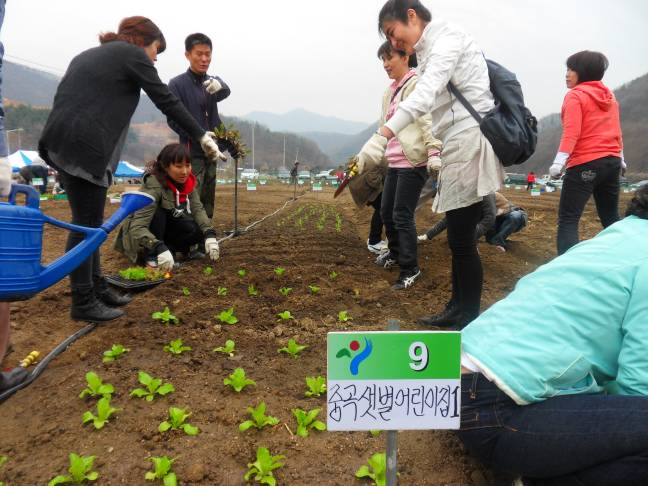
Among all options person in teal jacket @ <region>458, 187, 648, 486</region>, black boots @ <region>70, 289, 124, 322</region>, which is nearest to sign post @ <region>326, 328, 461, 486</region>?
person in teal jacket @ <region>458, 187, 648, 486</region>

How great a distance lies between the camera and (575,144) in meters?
3.58

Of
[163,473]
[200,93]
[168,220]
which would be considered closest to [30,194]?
[163,473]

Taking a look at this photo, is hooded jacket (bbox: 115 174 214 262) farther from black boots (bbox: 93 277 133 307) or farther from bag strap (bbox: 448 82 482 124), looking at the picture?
bag strap (bbox: 448 82 482 124)

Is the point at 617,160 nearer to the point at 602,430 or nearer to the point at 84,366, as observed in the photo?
the point at 602,430

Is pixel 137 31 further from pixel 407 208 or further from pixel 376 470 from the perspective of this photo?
pixel 376 470

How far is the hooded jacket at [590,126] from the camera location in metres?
3.55

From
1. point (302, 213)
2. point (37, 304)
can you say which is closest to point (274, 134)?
point (302, 213)

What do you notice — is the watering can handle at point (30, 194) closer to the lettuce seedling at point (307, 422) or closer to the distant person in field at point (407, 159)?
the lettuce seedling at point (307, 422)

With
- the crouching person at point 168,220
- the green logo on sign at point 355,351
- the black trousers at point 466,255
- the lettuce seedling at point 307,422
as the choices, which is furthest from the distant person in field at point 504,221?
the green logo on sign at point 355,351

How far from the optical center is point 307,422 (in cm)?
195

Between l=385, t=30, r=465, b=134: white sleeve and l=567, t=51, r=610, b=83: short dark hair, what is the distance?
1687 mm

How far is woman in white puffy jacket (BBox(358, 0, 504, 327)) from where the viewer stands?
8.24 ft

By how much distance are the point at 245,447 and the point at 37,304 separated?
2604 millimetres

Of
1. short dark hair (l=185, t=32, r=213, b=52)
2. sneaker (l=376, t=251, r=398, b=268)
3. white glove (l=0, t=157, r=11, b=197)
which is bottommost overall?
sneaker (l=376, t=251, r=398, b=268)
